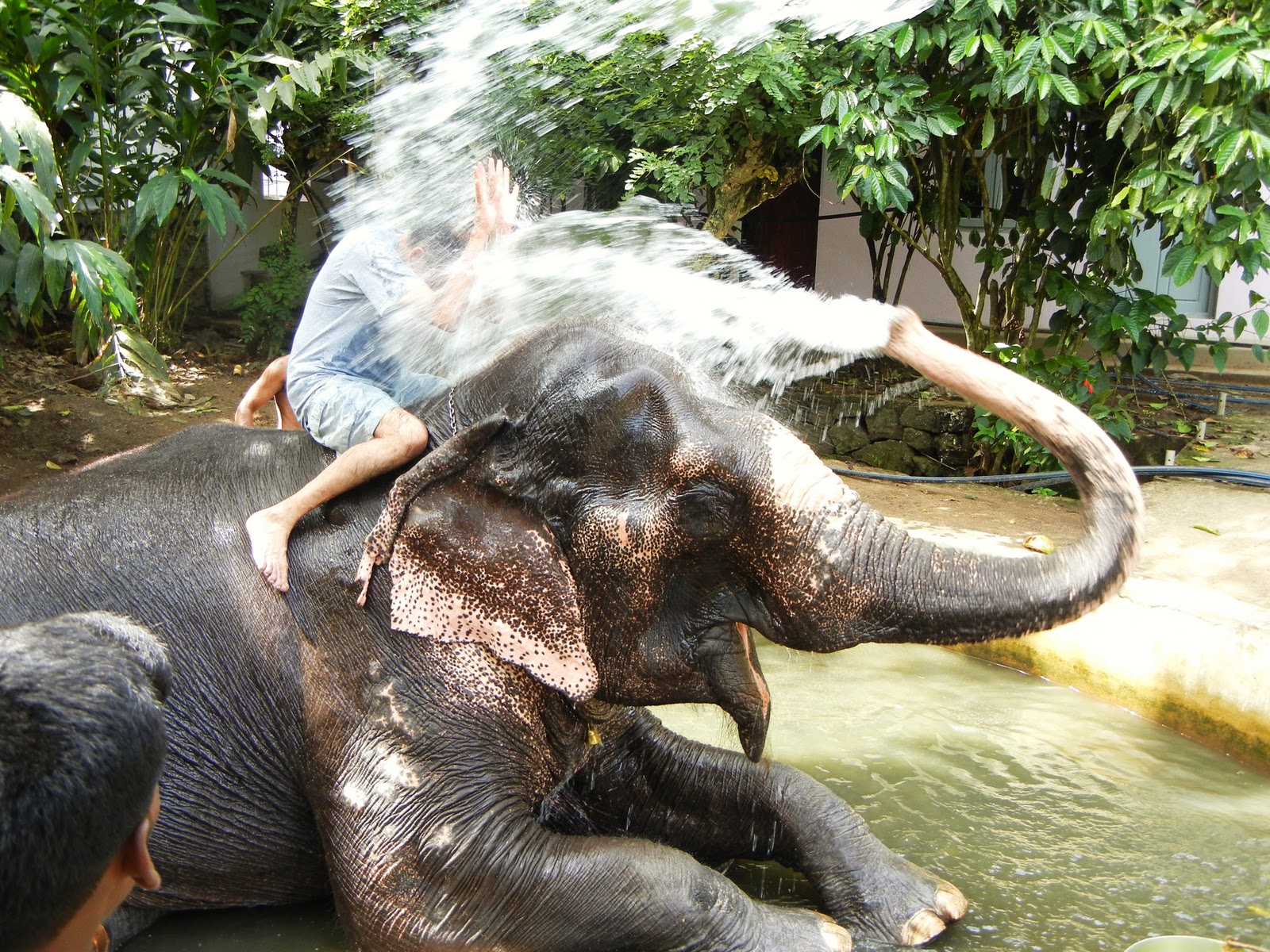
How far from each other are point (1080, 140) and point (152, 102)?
5845 mm

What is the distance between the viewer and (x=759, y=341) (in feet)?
18.0

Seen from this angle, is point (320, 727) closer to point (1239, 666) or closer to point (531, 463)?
point (531, 463)

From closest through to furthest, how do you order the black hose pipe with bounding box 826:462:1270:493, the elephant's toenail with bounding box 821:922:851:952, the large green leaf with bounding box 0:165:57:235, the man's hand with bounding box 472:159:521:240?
1. the elephant's toenail with bounding box 821:922:851:952
2. the man's hand with bounding box 472:159:521:240
3. the large green leaf with bounding box 0:165:57:235
4. the black hose pipe with bounding box 826:462:1270:493

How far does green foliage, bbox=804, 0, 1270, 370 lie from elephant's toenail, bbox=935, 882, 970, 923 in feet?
13.6

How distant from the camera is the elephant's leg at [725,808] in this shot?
2.98 m

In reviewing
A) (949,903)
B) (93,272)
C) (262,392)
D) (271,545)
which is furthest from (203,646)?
(93,272)

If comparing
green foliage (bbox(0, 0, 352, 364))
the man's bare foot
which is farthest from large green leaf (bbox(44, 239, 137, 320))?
the man's bare foot

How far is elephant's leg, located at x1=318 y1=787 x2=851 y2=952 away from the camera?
8.27 ft

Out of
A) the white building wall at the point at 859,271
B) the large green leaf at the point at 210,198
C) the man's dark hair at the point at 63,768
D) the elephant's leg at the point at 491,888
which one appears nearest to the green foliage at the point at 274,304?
the large green leaf at the point at 210,198

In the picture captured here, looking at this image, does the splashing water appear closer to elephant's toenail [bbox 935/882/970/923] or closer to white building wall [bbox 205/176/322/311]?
white building wall [bbox 205/176/322/311]

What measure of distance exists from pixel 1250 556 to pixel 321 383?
12.7 ft

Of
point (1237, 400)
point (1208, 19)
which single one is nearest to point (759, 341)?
point (1208, 19)

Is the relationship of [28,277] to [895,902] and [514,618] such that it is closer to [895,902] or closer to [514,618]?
[514,618]

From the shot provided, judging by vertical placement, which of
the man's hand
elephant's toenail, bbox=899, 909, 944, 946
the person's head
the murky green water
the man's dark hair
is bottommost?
the murky green water
